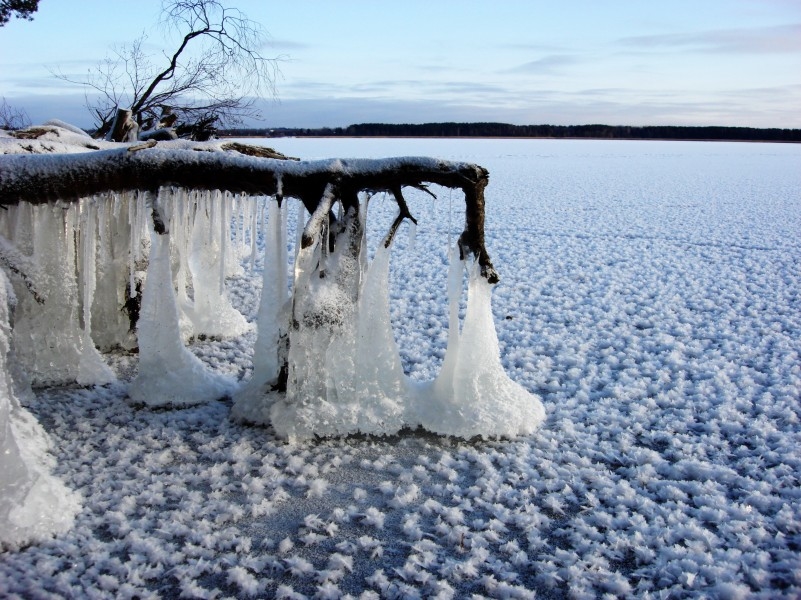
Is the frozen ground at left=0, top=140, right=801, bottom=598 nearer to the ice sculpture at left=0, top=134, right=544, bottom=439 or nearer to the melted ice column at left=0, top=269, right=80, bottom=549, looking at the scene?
the melted ice column at left=0, top=269, right=80, bottom=549

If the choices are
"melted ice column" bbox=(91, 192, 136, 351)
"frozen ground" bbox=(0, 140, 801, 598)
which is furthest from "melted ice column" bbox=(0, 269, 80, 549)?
"melted ice column" bbox=(91, 192, 136, 351)

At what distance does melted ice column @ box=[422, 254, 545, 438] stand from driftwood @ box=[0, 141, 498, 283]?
236 millimetres

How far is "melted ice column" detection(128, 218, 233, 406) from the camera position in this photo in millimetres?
4727

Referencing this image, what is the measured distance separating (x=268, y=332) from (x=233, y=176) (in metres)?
1.16

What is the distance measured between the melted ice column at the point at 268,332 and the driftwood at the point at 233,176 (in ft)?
1.27

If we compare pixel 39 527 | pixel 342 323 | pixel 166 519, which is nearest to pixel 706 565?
pixel 342 323

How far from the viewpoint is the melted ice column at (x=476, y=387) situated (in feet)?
14.9

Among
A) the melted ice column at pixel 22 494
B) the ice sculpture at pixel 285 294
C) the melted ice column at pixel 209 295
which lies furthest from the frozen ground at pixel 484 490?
the melted ice column at pixel 209 295

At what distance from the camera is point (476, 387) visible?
15.1 feet

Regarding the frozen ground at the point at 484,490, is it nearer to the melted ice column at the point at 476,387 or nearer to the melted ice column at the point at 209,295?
the melted ice column at the point at 476,387

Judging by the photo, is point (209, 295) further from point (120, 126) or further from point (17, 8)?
point (17, 8)

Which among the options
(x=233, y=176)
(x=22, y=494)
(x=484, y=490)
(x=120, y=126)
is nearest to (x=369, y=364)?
(x=484, y=490)

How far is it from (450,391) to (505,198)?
55.6ft

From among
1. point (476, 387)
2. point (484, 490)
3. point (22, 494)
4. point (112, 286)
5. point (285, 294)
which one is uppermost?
point (285, 294)
